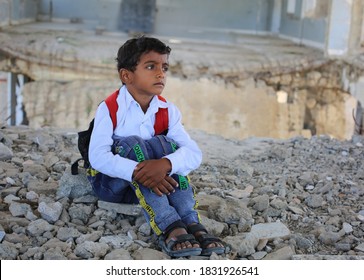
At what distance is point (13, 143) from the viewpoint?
3883mm

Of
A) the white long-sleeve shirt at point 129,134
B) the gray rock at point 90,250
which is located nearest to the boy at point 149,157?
the white long-sleeve shirt at point 129,134

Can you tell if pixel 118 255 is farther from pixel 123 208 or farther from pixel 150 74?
pixel 150 74

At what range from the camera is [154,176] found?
2.29 meters

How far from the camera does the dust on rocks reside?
7.70ft

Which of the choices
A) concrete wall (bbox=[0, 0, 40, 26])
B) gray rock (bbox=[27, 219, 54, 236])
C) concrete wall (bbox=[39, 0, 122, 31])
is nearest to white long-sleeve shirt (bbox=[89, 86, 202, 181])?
gray rock (bbox=[27, 219, 54, 236])

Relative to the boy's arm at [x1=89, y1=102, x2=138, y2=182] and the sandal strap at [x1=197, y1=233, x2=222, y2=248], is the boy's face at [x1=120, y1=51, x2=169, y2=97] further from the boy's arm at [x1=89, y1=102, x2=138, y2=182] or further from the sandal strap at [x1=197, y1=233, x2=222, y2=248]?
the sandal strap at [x1=197, y1=233, x2=222, y2=248]

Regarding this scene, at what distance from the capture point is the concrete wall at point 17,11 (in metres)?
13.1

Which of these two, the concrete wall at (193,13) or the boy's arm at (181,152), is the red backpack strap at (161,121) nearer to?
the boy's arm at (181,152)

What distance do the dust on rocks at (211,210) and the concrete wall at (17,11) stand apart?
9970 millimetres

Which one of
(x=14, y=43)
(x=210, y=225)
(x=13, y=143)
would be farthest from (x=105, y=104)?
(x=14, y=43)

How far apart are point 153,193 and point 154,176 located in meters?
0.08

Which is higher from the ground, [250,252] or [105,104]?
[105,104]
